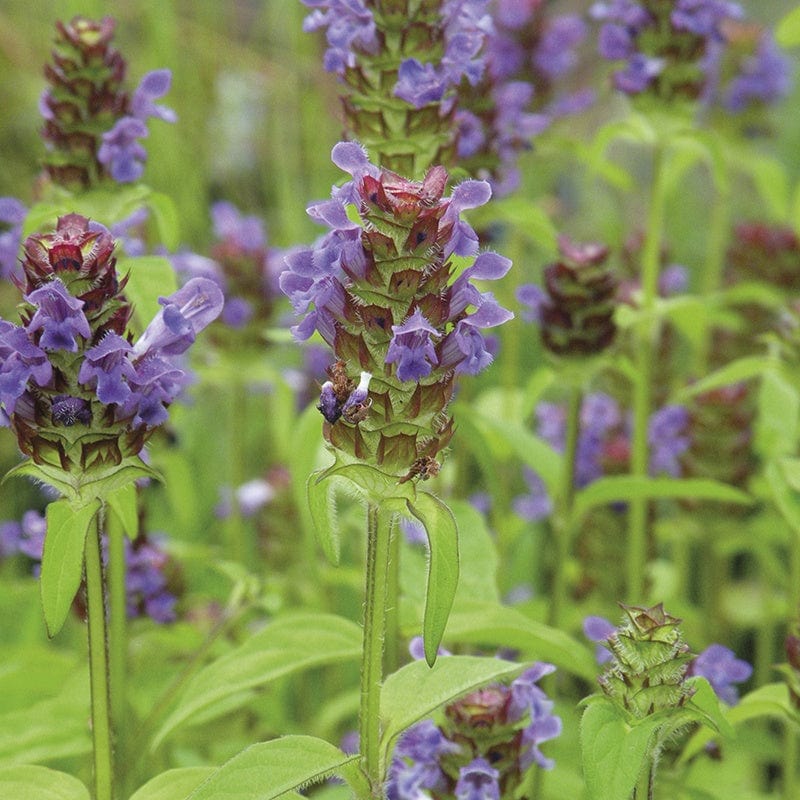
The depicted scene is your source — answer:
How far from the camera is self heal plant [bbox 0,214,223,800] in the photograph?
152 centimetres

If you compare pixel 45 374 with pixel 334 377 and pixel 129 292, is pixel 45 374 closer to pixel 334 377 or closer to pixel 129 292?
pixel 334 377

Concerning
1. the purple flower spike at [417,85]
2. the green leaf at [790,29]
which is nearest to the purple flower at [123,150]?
the purple flower spike at [417,85]

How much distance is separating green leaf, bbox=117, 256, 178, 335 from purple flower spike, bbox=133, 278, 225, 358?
37cm

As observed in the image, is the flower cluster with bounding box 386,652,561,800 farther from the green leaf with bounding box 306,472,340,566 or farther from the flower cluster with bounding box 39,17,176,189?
the flower cluster with bounding box 39,17,176,189

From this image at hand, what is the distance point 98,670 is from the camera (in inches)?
65.9

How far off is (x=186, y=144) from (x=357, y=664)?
330 cm

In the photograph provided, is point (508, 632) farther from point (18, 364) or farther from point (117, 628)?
point (18, 364)

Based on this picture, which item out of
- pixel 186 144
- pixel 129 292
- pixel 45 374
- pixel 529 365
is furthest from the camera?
pixel 186 144

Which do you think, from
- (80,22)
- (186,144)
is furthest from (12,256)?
(186,144)

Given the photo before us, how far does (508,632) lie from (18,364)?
2.91 ft

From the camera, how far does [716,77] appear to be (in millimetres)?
4195

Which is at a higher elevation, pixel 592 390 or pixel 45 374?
pixel 45 374

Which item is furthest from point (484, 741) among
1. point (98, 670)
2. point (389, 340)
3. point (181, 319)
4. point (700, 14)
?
point (700, 14)

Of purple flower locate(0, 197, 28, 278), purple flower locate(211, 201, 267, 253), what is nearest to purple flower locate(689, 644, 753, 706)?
purple flower locate(0, 197, 28, 278)
